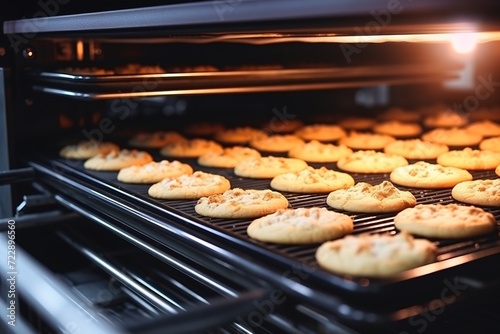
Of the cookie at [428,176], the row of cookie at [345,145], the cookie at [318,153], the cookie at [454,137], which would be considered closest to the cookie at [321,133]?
the row of cookie at [345,145]

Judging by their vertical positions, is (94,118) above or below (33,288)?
above


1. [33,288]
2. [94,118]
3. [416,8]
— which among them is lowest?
[33,288]

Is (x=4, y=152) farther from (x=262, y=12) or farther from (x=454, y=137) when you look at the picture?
(x=454, y=137)

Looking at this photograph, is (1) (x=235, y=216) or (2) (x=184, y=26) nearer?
(2) (x=184, y=26)

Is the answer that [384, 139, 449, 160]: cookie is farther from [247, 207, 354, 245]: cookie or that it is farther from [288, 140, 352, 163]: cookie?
[247, 207, 354, 245]: cookie

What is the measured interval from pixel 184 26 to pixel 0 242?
953 millimetres

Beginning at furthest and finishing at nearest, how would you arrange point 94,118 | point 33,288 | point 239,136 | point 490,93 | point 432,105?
point 432,105
point 490,93
point 239,136
point 94,118
point 33,288

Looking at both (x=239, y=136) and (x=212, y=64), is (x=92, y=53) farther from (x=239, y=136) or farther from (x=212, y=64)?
(x=239, y=136)

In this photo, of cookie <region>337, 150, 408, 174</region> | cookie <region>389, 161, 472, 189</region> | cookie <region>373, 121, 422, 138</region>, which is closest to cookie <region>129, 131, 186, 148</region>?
cookie <region>337, 150, 408, 174</region>

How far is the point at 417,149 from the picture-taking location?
3.74 metres

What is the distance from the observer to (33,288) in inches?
64.7

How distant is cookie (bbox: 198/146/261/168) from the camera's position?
139 inches

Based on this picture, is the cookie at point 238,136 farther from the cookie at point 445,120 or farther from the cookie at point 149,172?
the cookie at point 445,120

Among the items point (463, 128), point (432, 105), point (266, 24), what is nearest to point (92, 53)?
point (266, 24)
